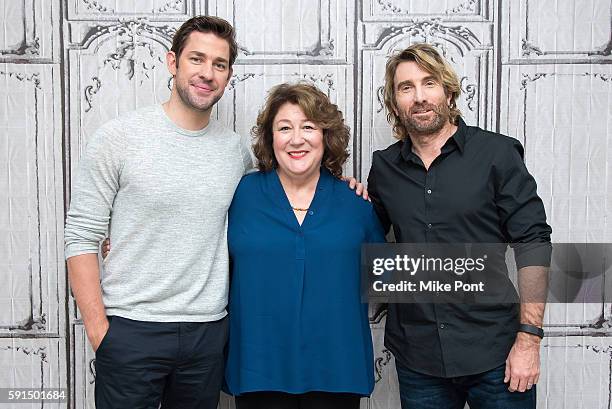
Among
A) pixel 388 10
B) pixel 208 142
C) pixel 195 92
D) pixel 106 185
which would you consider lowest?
pixel 106 185

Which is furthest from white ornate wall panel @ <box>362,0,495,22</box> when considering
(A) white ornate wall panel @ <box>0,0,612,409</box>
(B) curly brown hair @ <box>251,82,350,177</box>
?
(B) curly brown hair @ <box>251,82,350,177</box>

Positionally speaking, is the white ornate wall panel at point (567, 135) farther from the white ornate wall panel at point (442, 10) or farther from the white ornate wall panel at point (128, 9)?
the white ornate wall panel at point (128, 9)

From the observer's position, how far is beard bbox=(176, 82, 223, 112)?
1.58 m

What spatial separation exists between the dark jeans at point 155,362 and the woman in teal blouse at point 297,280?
0.08m

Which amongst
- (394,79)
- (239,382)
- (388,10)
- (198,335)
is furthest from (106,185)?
(388,10)

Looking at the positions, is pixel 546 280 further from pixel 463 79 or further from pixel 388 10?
pixel 388 10

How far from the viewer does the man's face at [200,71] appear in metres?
1.58

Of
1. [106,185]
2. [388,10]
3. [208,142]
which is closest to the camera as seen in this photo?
[106,185]

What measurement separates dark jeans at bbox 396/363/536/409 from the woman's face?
0.63 metres

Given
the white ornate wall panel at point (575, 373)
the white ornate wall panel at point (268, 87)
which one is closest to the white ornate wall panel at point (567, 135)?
the white ornate wall panel at point (268, 87)

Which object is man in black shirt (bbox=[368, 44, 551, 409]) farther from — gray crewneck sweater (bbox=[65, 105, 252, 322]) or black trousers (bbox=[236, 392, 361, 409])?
gray crewneck sweater (bbox=[65, 105, 252, 322])

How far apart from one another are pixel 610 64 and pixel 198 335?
161cm

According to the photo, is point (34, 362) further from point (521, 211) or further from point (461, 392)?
point (521, 211)

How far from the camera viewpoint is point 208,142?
165 cm
